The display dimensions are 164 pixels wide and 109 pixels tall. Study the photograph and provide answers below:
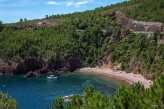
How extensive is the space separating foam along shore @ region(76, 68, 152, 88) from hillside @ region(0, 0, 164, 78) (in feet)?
8.38

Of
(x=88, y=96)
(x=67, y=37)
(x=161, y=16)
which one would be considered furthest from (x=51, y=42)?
(x=88, y=96)

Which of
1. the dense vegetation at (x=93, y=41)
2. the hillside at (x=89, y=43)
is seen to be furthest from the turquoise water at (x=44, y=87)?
the dense vegetation at (x=93, y=41)

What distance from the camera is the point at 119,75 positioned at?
103m

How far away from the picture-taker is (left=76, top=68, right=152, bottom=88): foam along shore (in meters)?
94.1

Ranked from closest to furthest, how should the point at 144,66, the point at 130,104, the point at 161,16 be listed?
the point at 130,104 → the point at 144,66 → the point at 161,16

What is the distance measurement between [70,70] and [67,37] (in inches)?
470

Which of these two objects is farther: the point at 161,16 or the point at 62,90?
the point at 161,16

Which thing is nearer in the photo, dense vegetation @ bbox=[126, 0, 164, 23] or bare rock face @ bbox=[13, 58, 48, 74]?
bare rock face @ bbox=[13, 58, 48, 74]

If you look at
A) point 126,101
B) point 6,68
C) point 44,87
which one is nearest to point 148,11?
point 44,87

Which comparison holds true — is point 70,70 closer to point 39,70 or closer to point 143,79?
point 39,70

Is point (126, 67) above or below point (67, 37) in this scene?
below

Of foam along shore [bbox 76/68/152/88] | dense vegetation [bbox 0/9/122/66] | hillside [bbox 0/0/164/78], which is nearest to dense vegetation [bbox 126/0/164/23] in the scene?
hillside [bbox 0/0/164/78]

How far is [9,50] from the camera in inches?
4427

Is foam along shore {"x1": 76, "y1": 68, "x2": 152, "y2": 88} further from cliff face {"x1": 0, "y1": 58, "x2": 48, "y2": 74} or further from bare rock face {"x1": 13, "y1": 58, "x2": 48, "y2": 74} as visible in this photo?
cliff face {"x1": 0, "y1": 58, "x2": 48, "y2": 74}
